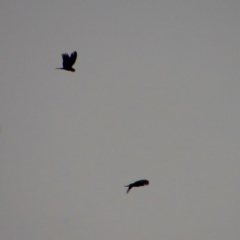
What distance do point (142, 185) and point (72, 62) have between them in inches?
94.0

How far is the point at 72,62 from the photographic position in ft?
22.6

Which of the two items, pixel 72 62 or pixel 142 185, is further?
pixel 142 185

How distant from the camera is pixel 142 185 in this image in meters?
7.42

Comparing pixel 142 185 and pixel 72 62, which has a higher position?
pixel 72 62
